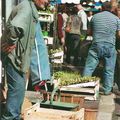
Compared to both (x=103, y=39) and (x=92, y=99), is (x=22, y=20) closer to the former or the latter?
(x=92, y=99)

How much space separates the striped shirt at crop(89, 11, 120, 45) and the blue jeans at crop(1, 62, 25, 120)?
3697mm

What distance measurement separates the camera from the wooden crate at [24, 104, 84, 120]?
238 inches

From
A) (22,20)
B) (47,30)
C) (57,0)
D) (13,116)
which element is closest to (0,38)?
(22,20)

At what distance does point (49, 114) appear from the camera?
6230 mm

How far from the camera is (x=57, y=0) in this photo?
13055 mm

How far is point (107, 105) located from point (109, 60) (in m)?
1.16

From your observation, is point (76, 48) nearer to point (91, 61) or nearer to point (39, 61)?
point (91, 61)

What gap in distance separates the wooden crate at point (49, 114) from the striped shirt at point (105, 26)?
3.42m

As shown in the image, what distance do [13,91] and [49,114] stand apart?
583mm

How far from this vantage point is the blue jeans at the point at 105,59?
9.62 meters

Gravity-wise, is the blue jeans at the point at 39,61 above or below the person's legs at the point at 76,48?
above

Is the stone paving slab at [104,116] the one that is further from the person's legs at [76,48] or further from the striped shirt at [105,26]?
the person's legs at [76,48]

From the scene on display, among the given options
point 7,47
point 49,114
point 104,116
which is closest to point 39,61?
point 7,47

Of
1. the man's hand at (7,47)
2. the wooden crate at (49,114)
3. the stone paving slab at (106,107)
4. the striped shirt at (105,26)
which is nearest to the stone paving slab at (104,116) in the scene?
the stone paving slab at (106,107)
